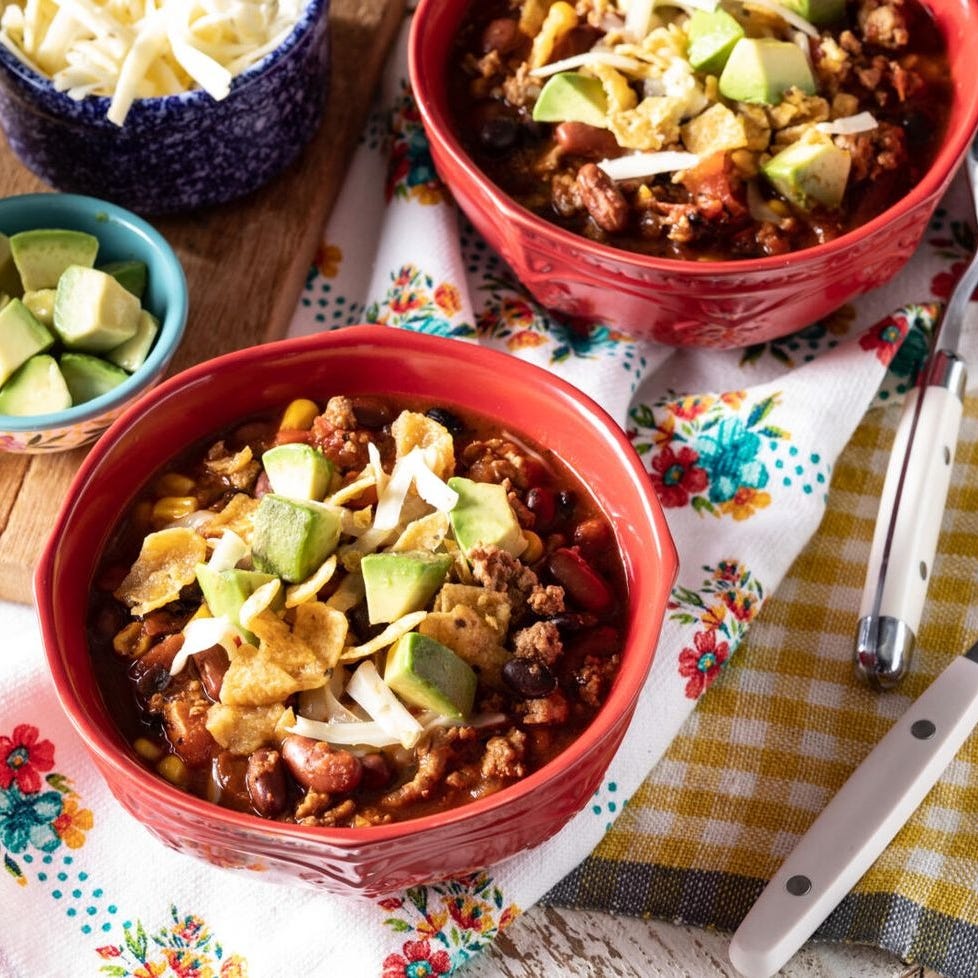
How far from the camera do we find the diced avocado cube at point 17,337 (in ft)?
10.8

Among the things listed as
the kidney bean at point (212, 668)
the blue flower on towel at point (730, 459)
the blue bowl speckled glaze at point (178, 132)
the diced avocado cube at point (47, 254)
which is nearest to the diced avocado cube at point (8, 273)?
the diced avocado cube at point (47, 254)

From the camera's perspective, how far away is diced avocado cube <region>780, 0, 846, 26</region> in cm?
363

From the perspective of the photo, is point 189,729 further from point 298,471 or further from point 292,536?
point 298,471

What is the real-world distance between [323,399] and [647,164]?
3.10 feet

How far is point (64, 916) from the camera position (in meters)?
3.01

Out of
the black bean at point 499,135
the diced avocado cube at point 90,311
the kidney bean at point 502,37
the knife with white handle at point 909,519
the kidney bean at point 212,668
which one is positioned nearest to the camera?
the kidney bean at point 212,668

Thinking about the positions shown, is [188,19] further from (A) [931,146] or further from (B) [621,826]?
(B) [621,826]

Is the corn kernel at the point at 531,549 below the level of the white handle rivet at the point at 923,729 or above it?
above

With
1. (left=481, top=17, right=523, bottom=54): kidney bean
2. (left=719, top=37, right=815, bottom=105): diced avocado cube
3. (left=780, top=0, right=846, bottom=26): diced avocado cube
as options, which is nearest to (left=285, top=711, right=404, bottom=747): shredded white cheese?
(left=719, top=37, right=815, bottom=105): diced avocado cube

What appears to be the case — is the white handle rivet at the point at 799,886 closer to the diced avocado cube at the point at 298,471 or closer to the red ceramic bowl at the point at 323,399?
the red ceramic bowl at the point at 323,399

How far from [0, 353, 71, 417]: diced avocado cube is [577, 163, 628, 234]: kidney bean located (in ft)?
4.16

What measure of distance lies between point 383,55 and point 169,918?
2.45 m

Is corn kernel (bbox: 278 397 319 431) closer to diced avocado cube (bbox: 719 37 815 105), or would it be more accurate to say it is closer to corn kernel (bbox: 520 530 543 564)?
corn kernel (bbox: 520 530 543 564)

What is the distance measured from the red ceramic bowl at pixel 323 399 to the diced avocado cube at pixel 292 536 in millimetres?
375
